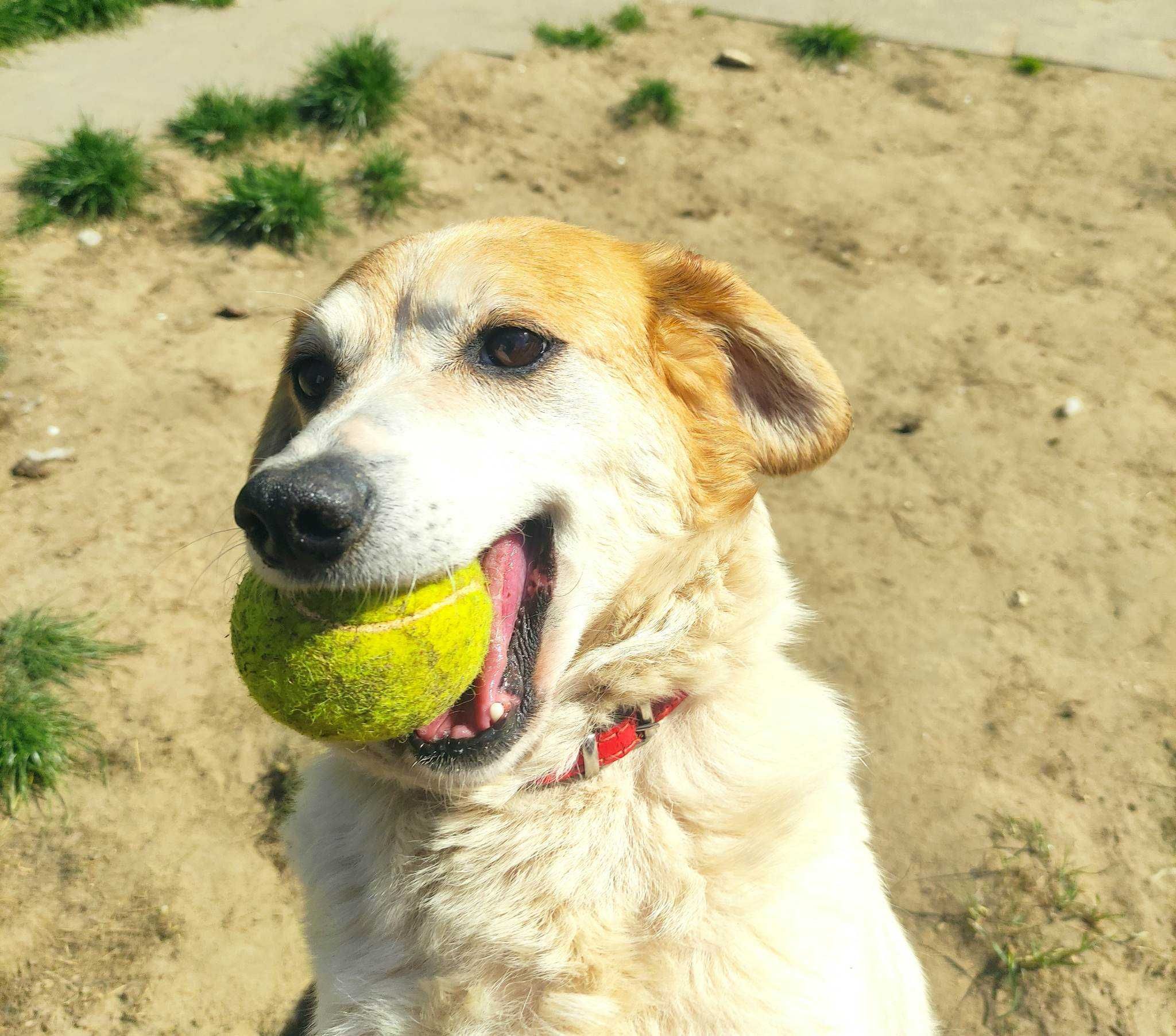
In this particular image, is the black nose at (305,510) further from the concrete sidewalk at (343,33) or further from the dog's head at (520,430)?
the concrete sidewalk at (343,33)

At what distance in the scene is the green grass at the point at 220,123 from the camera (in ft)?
17.3

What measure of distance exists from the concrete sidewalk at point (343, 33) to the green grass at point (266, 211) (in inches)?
34.7

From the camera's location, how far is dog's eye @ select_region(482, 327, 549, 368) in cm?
212

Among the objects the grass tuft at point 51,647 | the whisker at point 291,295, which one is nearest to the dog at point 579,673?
the whisker at point 291,295

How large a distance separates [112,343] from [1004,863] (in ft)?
13.7

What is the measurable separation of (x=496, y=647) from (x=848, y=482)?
8.97ft

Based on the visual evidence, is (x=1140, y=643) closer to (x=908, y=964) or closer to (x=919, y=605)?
(x=919, y=605)

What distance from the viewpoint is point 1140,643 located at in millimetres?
3562

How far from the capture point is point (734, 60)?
255 inches

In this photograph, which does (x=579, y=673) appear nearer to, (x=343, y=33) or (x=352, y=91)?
(x=352, y=91)

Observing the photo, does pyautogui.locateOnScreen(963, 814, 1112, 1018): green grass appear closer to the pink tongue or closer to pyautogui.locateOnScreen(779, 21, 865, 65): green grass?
the pink tongue

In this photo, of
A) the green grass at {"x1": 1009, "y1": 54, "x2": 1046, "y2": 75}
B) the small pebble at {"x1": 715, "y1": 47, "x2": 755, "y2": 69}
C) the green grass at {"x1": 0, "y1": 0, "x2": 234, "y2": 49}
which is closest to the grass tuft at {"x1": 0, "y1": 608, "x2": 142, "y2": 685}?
the green grass at {"x1": 0, "y1": 0, "x2": 234, "y2": 49}

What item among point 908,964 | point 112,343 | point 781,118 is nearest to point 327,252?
point 112,343

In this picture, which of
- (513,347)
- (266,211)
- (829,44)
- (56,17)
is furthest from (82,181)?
(829,44)
